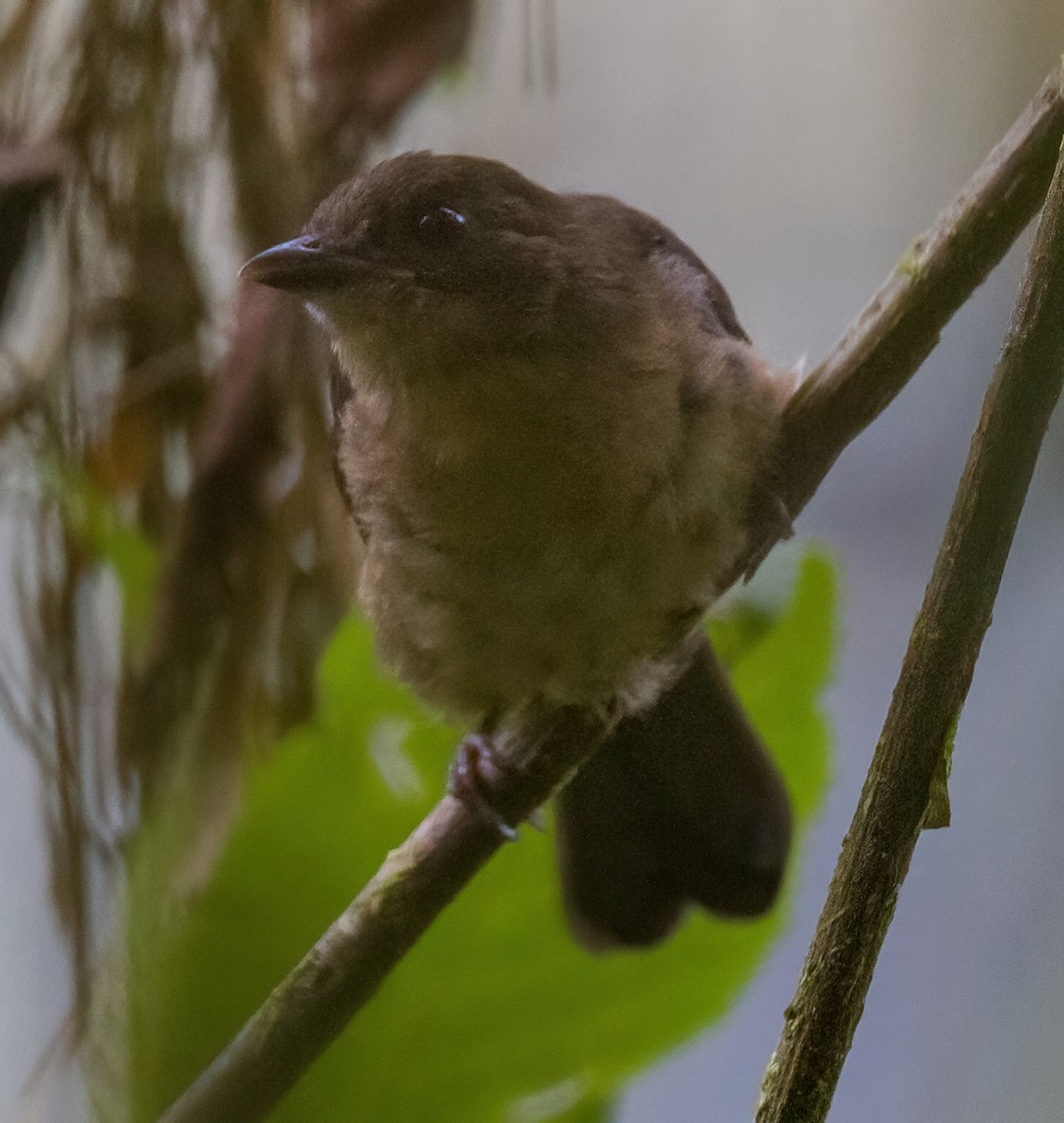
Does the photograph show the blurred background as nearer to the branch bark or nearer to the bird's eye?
the branch bark

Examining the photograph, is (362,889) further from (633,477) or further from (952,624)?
(952,624)

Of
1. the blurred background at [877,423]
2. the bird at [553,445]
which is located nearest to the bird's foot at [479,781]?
the bird at [553,445]

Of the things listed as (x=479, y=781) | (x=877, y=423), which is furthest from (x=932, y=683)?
(x=479, y=781)

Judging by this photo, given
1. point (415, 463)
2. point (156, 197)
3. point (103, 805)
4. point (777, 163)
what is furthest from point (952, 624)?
point (156, 197)

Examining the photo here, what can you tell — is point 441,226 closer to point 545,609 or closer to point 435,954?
point 545,609

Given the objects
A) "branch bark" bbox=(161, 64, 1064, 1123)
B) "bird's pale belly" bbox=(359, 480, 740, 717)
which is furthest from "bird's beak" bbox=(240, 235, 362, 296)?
"branch bark" bbox=(161, 64, 1064, 1123)

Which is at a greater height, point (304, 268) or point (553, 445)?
point (304, 268)
